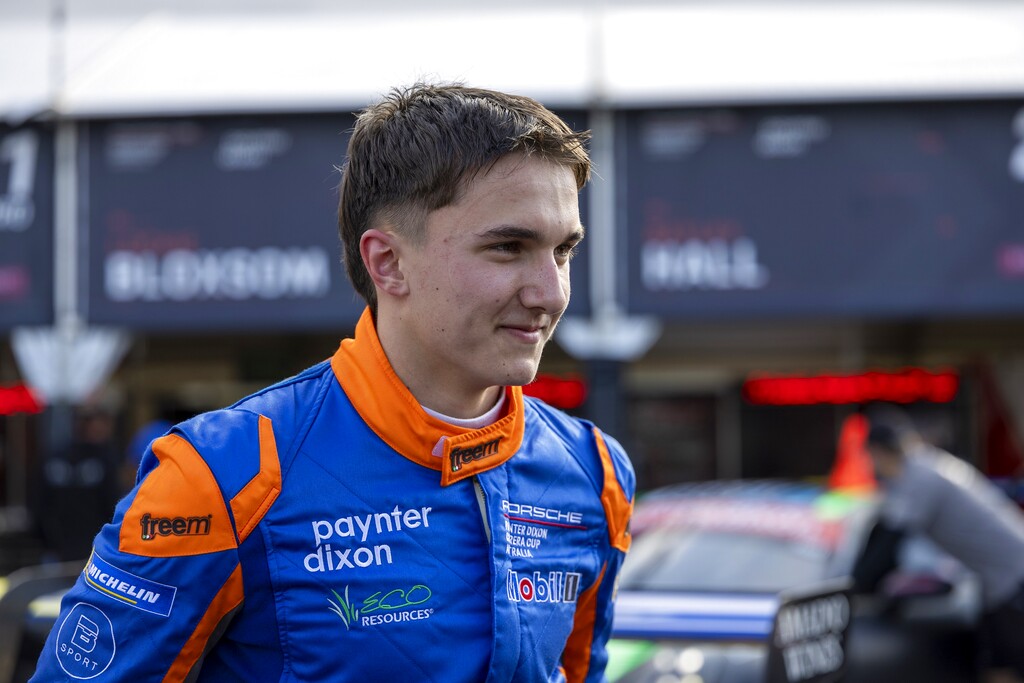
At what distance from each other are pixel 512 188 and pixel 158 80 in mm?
8411

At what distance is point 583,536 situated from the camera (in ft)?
5.81

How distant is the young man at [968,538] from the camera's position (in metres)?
4.77

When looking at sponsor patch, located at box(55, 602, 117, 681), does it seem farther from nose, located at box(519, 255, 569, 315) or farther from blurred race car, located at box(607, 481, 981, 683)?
blurred race car, located at box(607, 481, 981, 683)

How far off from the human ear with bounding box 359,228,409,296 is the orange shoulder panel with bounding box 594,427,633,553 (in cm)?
46

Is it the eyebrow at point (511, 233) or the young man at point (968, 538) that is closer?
the eyebrow at point (511, 233)

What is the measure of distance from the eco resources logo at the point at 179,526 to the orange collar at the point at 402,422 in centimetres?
26

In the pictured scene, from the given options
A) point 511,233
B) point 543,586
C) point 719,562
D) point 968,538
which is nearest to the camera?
point 511,233

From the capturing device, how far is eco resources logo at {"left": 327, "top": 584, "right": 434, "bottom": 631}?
1.47m

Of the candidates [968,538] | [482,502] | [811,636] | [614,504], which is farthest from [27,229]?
[482,502]

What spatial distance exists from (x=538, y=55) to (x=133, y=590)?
842 centimetres

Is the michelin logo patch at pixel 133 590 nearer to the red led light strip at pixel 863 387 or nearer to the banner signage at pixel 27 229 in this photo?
the banner signage at pixel 27 229

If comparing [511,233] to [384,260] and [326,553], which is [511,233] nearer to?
[384,260]

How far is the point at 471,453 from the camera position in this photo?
63.4 inches

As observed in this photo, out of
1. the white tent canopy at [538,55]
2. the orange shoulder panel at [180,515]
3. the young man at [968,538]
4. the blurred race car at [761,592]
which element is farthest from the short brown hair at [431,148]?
the white tent canopy at [538,55]
